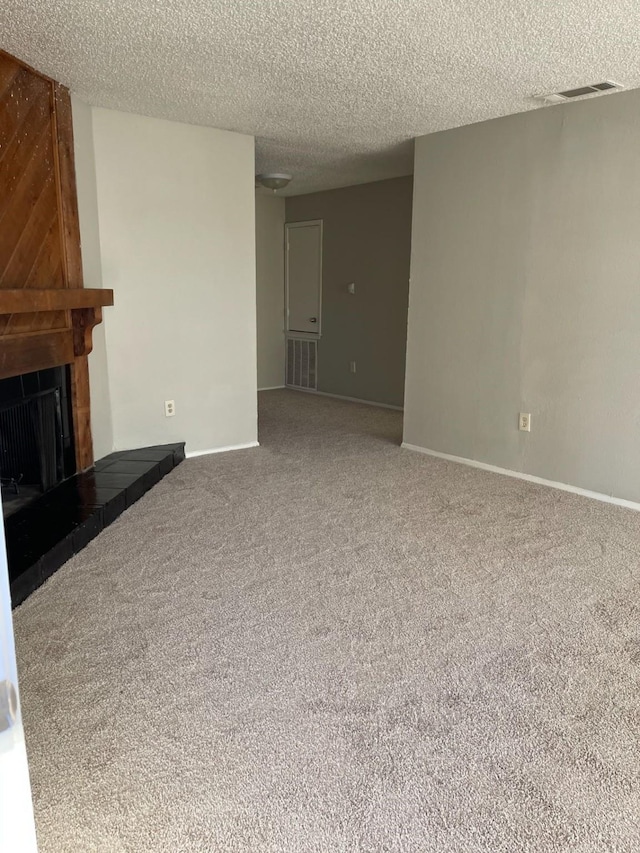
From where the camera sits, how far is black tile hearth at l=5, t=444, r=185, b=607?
2.58m

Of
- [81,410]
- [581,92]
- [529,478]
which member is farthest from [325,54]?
[529,478]

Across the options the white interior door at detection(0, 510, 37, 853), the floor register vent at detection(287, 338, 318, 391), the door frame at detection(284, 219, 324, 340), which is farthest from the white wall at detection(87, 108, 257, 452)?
the white interior door at detection(0, 510, 37, 853)

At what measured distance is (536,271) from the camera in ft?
12.5

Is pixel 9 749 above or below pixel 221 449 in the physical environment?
above

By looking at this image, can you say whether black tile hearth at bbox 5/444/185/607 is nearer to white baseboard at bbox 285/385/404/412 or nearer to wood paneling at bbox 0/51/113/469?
wood paneling at bbox 0/51/113/469

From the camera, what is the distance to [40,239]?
→ 3.23 metres

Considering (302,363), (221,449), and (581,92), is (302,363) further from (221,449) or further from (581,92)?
(581,92)

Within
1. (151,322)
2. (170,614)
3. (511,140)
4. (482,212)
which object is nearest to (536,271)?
(482,212)

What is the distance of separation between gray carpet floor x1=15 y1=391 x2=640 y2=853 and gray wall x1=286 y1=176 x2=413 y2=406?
10.1ft

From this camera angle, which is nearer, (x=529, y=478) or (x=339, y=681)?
(x=339, y=681)

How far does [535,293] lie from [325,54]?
1.89m

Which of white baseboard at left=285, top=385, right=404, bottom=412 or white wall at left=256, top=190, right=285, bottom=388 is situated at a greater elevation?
white wall at left=256, top=190, right=285, bottom=388

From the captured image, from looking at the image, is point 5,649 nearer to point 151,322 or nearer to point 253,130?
point 151,322

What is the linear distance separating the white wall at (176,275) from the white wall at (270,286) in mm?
2562
